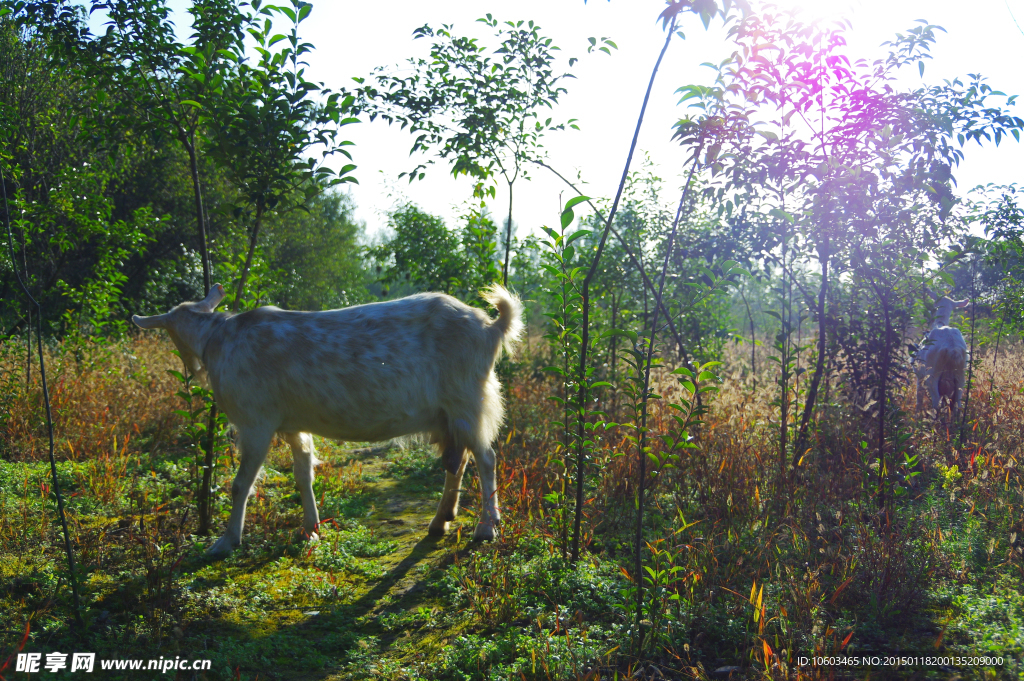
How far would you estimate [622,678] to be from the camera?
109 inches

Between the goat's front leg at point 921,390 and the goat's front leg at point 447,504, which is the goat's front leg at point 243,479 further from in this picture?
the goat's front leg at point 921,390

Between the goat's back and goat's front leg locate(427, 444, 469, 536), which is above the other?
the goat's back

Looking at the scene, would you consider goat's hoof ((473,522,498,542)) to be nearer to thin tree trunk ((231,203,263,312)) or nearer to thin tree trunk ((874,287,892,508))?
thin tree trunk ((231,203,263,312))

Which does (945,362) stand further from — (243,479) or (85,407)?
(85,407)

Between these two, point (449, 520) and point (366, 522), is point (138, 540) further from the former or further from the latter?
point (449, 520)

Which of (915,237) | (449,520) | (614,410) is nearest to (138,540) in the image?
(449,520)

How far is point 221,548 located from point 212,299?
1836 millimetres

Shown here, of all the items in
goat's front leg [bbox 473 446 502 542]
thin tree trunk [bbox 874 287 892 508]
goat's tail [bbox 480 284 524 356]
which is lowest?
goat's front leg [bbox 473 446 502 542]

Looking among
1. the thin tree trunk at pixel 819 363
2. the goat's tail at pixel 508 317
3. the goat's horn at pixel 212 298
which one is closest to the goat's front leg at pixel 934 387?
the thin tree trunk at pixel 819 363

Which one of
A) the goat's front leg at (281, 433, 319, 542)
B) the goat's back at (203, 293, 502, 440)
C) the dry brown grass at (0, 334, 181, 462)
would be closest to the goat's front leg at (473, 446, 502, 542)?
the goat's back at (203, 293, 502, 440)

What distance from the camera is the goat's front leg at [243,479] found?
426 cm

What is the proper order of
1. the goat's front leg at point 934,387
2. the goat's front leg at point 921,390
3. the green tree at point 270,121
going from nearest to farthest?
the green tree at point 270,121, the goat's front leg at point 921,390, the goat's front leg at point 934,387

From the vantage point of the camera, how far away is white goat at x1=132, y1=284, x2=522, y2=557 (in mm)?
4301

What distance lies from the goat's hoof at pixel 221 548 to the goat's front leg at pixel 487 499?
174 cm
